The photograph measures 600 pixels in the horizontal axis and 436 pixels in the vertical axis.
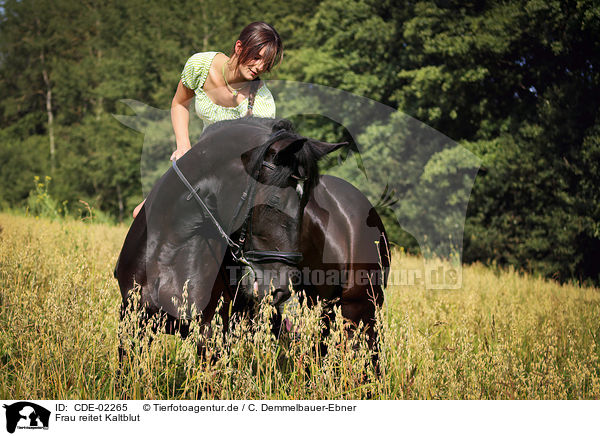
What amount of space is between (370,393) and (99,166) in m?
24.9

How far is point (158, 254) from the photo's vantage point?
2.58 m

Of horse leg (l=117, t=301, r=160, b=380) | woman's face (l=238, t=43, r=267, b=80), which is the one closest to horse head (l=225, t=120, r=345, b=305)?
horse leg (l=117, t=301, r=160, b=380)

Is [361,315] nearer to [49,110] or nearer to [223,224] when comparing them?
[223,224]

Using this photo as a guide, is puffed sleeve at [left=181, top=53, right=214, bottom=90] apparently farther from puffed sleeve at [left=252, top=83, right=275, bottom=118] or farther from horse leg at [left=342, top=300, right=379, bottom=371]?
horse leg at [left=342, top=300, right=379, bottom=371]

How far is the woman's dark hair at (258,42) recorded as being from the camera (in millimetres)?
2941

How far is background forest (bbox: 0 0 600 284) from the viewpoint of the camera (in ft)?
34.7

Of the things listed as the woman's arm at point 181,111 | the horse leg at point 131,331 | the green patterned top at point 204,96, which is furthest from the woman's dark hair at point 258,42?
the horse leg at point 131,331

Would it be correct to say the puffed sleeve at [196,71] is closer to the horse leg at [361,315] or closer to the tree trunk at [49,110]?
the horse leg at [361,315]

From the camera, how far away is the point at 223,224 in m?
2.49

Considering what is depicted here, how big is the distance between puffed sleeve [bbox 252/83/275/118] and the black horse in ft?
2.37

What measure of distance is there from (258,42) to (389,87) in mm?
15133
